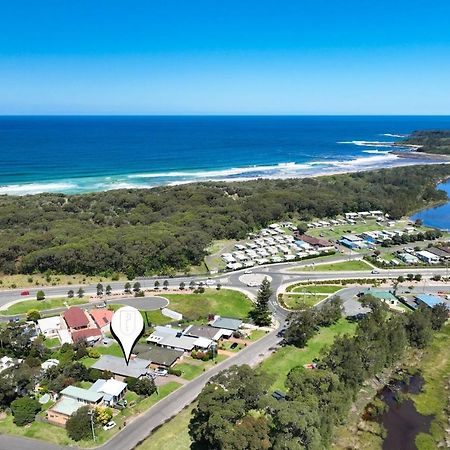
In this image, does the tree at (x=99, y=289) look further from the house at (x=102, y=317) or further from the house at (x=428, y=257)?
the house at (x=428, y=257)

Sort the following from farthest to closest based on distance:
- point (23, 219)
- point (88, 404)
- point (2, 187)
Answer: point (2, 187) → point (23, 219) → point (88, 404)

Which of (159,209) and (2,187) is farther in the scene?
(2,187)

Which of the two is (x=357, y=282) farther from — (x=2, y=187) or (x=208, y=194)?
(x=2, y=187)

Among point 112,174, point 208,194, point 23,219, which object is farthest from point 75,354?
point 112,174

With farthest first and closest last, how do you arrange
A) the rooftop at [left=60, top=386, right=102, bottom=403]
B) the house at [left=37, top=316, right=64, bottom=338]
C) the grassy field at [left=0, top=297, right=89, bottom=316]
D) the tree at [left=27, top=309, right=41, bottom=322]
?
the grassy field at [left=0, top=297, right=89, bottom=316] → the tree at [left=27, top=309, right=41, bottom=322] → the house at [left=37, top=316, right=64, bottom=338] → the rooftop at [left=60, top=386, right=102, bottom=403]

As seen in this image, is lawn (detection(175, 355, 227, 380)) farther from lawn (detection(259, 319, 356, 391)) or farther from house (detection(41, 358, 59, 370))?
house (detection(41, 358, 59, 370))

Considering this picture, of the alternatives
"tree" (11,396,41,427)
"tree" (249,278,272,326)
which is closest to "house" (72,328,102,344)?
"tree" (11,396,41,427)

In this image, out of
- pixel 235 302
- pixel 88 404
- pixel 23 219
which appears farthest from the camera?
pixel 23 219

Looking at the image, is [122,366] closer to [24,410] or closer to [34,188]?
[24,410]
